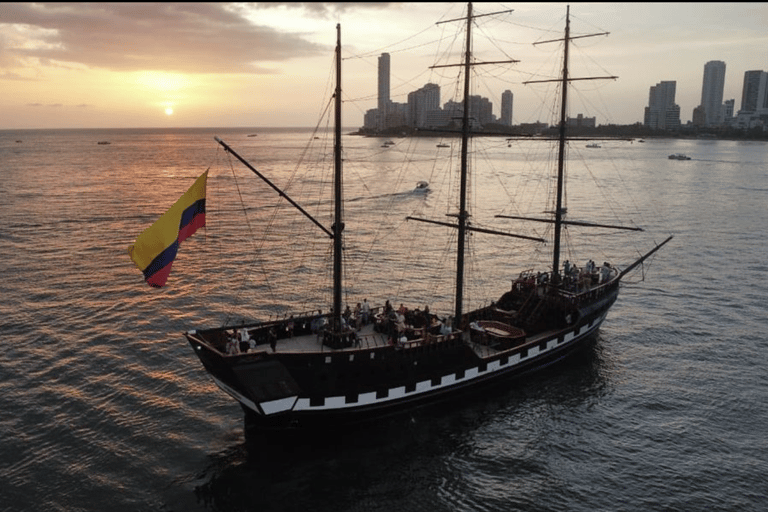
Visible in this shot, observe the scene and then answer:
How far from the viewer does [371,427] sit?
24.3m

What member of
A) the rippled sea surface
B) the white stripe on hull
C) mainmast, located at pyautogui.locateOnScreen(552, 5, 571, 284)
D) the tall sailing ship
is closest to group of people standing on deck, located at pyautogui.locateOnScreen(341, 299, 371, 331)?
the tall sailing ship

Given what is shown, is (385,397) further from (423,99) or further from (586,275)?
(423,99)

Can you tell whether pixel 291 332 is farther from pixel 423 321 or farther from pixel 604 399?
A: pixel 604 399

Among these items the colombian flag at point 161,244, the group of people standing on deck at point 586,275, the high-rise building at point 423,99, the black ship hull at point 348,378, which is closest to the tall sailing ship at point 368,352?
the black ship hull at point 348,378

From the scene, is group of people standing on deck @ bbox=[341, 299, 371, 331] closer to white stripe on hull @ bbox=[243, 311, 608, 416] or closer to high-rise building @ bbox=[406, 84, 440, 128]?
white stripe on hull @ bbox=[243, 311, 608, 416]

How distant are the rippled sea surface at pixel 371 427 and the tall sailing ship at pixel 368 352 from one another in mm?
1093

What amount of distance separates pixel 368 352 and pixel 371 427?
3.37 m

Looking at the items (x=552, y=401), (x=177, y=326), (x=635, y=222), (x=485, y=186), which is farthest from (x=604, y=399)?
(x=485, y=186)

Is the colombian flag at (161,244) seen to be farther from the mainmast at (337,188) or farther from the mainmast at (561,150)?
the mainmast at (561,150)

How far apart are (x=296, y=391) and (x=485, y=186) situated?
338 feet

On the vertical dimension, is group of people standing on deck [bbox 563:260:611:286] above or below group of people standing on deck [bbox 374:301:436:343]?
above

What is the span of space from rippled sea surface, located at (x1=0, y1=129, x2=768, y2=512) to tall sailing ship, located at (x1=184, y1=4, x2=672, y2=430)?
3.59 feet

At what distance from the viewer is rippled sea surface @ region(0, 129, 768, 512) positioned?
67.4 feet

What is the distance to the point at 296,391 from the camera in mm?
22172
